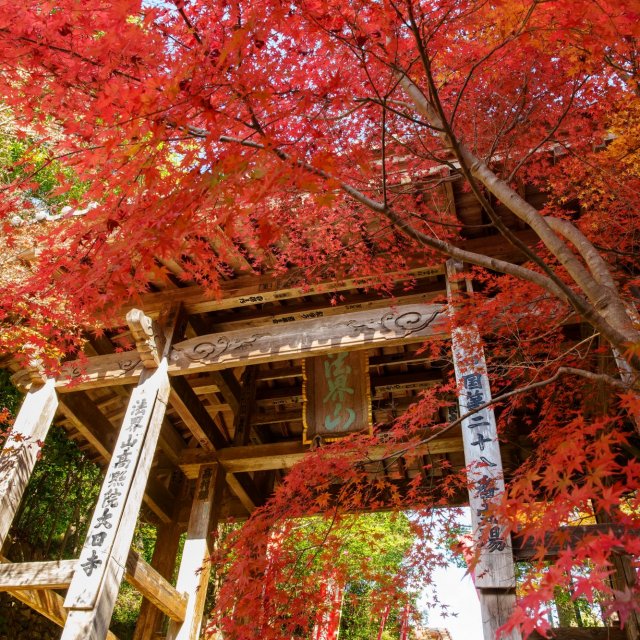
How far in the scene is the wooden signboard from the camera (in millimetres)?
7430

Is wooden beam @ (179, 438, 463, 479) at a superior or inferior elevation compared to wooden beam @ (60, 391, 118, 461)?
inferior

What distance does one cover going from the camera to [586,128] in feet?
18.3

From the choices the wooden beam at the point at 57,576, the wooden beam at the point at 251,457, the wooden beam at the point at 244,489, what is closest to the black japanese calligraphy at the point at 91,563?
the wooden beam at the point at 57,576

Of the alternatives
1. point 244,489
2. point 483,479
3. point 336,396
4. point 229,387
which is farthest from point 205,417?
point 483,479

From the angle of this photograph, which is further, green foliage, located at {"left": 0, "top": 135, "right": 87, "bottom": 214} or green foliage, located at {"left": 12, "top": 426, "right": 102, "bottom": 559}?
green foliage, located at {"left": 0, "top": 135, "right": 87, "bottom": 214}

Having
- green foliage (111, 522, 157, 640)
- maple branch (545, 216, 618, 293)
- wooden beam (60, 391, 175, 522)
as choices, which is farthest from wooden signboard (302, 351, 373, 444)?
green foliage (111, 522, 157, 640)

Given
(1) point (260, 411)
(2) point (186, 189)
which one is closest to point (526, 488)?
(2) point (186, 189)

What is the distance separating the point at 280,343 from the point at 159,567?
513 cm

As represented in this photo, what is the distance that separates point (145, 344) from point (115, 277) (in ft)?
8.12

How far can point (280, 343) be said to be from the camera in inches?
249

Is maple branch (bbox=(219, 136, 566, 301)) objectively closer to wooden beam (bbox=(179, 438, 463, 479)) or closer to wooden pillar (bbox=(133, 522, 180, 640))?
wooden beam (bbox=(179, 438, 463, 479))

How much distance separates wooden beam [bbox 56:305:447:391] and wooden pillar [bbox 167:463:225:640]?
2.16m

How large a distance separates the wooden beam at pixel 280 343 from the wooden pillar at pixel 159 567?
12.2 ft

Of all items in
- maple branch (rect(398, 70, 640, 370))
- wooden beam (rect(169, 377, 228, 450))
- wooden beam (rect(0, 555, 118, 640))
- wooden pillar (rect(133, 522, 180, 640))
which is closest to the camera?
maple branch (rect(398, 70, 640, 370))
